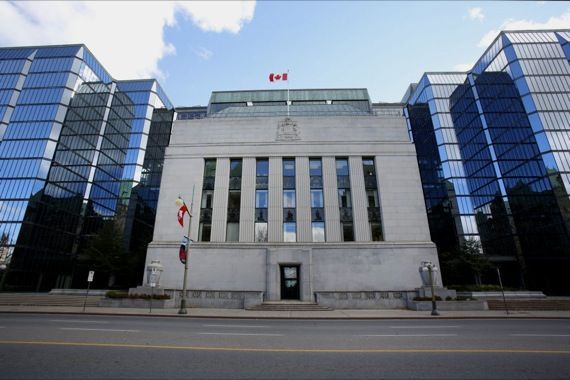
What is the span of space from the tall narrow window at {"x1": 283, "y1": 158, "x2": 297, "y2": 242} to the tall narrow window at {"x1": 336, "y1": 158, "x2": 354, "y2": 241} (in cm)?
540

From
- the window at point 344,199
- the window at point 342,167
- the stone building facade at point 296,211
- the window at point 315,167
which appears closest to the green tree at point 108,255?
the stone building facade at point 296,211

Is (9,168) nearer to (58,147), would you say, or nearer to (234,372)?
(58,147)

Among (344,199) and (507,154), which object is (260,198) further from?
(507,154)

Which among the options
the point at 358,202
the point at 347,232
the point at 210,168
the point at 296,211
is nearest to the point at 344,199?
the point at 358,202

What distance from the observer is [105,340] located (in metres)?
9.20

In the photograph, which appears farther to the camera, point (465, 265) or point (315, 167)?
point (465, 265)

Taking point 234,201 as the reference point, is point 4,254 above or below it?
below

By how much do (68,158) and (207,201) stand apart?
4332cm

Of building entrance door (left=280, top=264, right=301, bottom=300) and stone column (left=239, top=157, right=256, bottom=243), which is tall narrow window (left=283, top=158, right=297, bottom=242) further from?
stone column (left=239, top=157, right=256, bottom=243)

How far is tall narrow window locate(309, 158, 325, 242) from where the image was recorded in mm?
30875

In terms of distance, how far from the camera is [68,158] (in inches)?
2224

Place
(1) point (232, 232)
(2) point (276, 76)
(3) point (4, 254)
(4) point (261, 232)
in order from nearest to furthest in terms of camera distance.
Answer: (4) point (261, 232)
(1) point (232, 232)
(2) point (276, 76)
(3) point (4, 254)

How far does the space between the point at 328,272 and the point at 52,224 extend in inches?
2129

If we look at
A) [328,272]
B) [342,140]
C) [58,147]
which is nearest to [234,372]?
[328,272]
